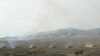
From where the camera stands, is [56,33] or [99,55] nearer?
[99,55]

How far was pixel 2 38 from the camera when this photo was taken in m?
54.4

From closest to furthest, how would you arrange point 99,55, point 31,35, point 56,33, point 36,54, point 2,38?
point 99,55 < point 36,54 < point 2,38 < point 31,35 < point 56,33

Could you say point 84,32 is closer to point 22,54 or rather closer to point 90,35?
point 90,35

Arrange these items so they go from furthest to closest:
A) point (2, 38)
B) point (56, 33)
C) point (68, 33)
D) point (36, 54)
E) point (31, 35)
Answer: point (68, 33) → point (56, 33) → point (31, 35) → point (2, 38) → point (36, 54)

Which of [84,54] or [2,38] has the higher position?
[2,38]

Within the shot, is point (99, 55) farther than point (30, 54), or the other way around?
point (30, 54)

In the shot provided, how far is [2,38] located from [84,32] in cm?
2177

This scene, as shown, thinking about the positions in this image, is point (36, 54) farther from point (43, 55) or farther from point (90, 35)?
point (90, 35)

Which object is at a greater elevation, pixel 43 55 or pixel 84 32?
pixel 84 32

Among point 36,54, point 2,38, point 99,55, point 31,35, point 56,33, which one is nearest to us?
point 99,55

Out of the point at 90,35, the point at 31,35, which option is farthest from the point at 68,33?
the point at 31,35

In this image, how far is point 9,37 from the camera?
185 feet

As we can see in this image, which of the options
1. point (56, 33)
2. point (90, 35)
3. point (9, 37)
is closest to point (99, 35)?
point (90, 35)

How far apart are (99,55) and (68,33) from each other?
43.0 meters
